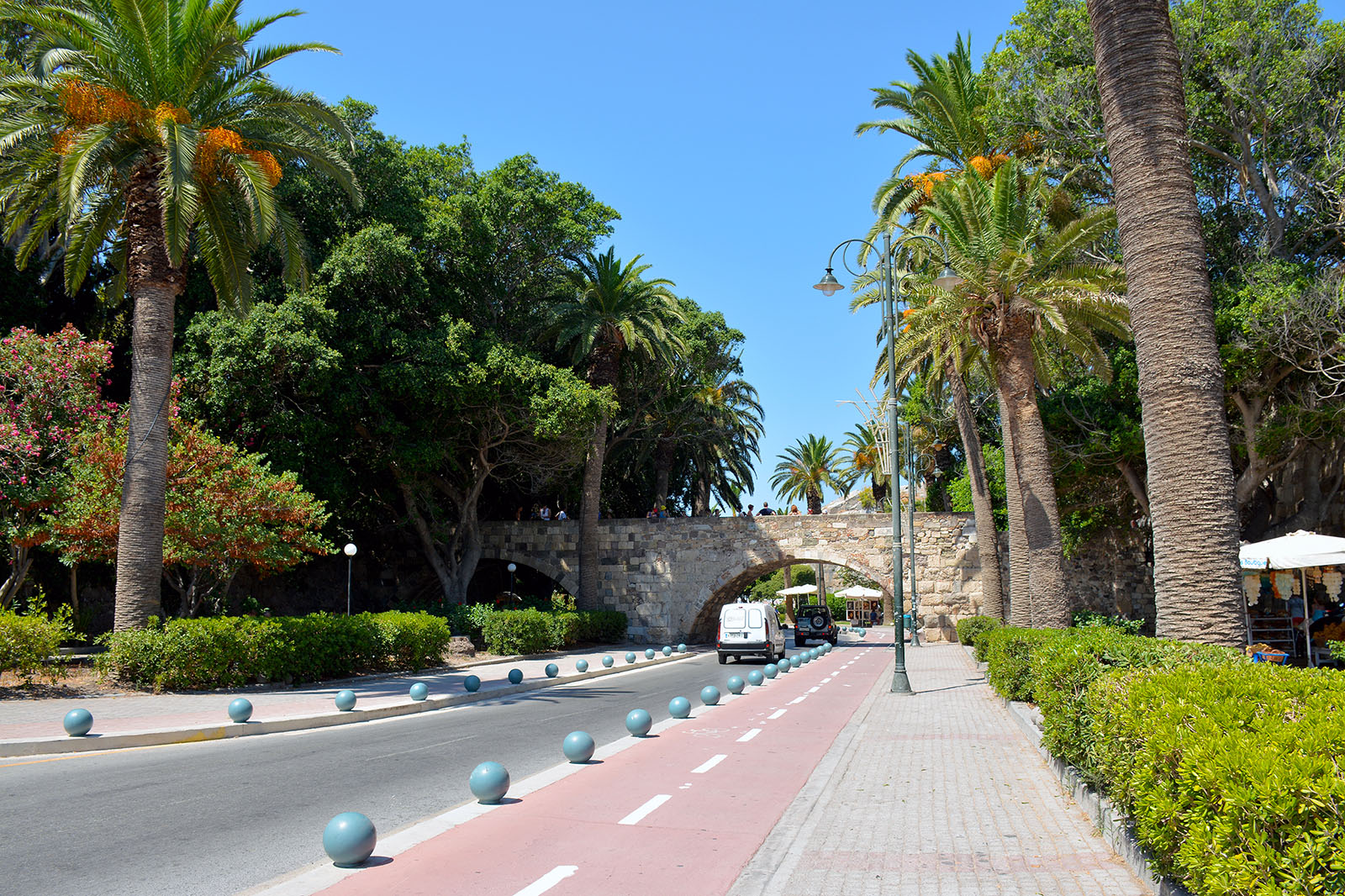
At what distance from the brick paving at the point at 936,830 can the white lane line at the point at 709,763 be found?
114 centimetres

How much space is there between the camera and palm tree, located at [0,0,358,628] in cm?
1562

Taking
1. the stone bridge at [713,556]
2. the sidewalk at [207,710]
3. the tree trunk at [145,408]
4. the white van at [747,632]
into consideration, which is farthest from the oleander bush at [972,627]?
the tree trunk at [145,408]

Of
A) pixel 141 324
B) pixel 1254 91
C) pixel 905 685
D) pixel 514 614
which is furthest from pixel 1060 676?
pixel 514 614

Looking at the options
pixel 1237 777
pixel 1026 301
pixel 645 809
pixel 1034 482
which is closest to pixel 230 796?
pixel 645 809

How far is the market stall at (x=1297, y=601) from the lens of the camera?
16.1m

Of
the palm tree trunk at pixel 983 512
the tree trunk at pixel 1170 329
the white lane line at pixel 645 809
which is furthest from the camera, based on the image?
the palm tree trunk at pixel 983 512

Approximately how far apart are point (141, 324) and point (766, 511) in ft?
94.4

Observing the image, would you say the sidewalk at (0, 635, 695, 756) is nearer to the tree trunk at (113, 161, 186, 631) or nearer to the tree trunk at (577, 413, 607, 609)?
the tree trunk at (113, 161, 186, 631)

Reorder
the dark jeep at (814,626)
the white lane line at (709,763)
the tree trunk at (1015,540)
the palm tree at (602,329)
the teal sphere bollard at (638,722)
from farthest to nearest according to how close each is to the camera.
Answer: the dark jeep at (814,626) → the palm tree at (602,329) → the tree trunk at (1015,540) → the teal sphere bollard at (638,722) → the white lane line at (709,763)

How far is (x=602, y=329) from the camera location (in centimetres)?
3388

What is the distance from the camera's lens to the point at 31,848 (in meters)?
5.99

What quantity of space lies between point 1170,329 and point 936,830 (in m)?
5.72

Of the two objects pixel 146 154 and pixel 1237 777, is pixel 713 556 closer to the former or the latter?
pixel 146 154

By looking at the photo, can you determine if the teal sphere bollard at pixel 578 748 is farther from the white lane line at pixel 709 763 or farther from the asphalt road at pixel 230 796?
the white lane line at pixel 709 763
